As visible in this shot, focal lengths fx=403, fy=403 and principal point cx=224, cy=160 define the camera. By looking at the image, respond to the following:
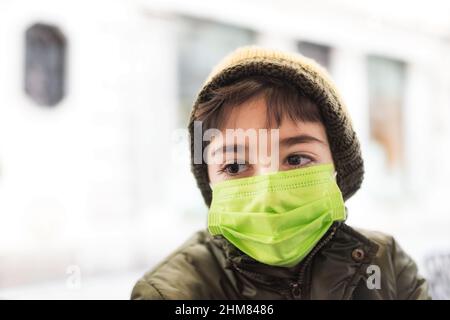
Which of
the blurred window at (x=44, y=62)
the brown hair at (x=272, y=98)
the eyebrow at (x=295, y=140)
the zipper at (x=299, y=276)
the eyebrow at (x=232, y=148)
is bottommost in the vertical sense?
the zipper at (x=299, y=276)

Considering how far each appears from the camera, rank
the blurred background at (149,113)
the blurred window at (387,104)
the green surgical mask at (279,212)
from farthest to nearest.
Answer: the blurred window at (387,104)
the blurred background at (149,113)
the green surgical mask at (279,212)

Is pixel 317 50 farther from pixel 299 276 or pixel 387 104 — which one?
pixel 299 276

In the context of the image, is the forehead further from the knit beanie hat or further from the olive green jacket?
the olive green jacket

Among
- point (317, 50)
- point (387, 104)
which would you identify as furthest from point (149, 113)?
point (387, 104)

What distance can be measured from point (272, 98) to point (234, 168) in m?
0.14

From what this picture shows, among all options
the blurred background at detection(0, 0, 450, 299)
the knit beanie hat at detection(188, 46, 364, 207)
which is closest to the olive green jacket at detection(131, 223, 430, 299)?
the knit beanie hat at detection(188, 46, 364, 207)

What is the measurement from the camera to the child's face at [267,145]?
716mm

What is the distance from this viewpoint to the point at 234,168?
29.3 inches

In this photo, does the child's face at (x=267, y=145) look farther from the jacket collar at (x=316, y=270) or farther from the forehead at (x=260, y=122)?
the jacket collar at (x=316, y=270)

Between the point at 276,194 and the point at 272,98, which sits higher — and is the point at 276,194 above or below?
below

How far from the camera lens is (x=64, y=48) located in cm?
139

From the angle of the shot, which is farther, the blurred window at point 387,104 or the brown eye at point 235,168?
the blurred window at point 387,104

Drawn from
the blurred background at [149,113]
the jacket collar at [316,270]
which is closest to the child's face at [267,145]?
the jacket collar at [316,270]
